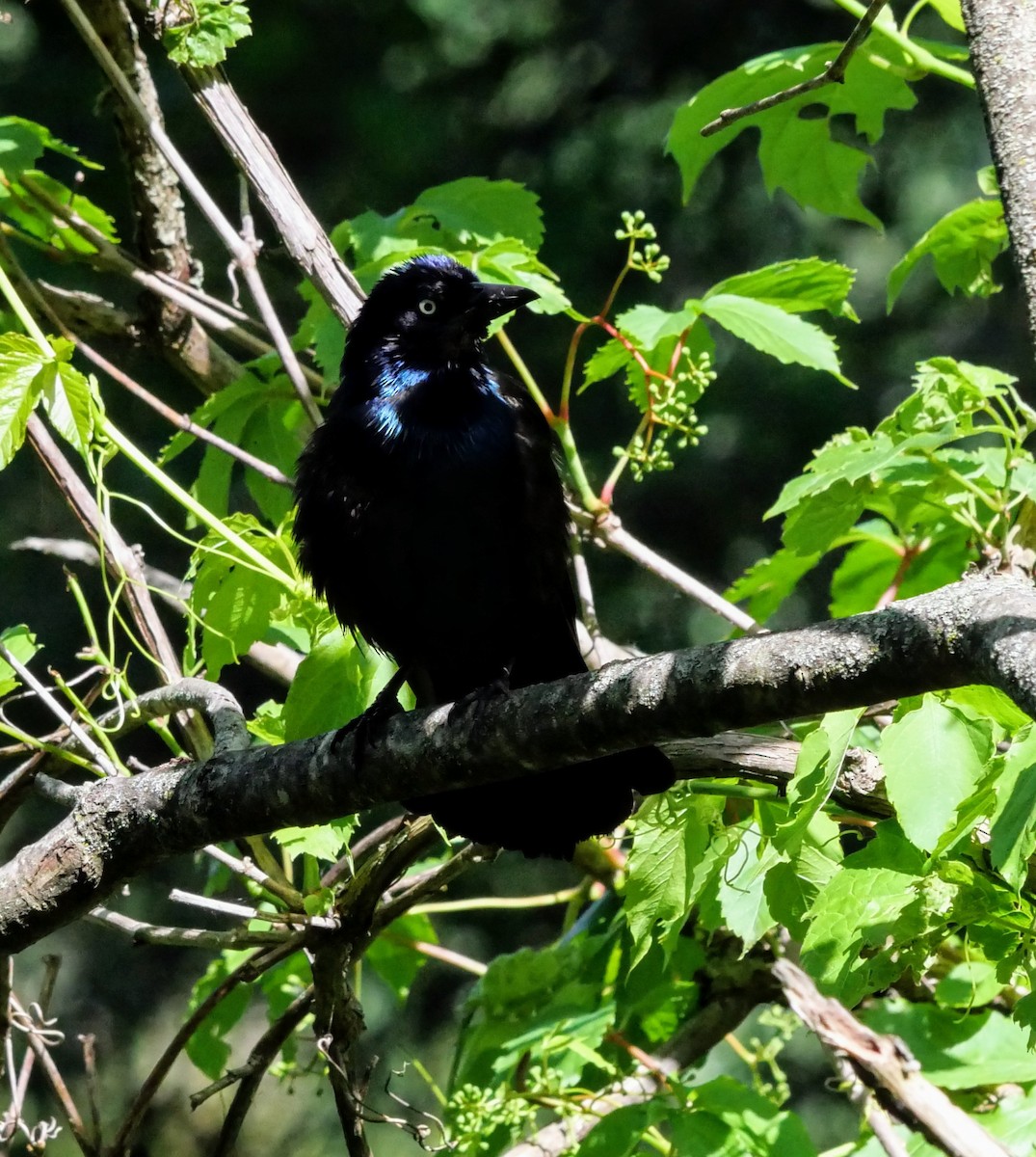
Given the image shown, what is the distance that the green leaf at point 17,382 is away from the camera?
210 centimetres

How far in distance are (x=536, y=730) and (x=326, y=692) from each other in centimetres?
71

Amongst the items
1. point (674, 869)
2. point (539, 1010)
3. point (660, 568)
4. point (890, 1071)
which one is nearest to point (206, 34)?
point (660, 568)

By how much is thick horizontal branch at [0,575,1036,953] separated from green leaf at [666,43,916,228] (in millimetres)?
1327

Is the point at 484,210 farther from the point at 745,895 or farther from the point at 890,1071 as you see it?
the point at 890,1071

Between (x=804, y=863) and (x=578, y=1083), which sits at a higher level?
(x=804, y=863)

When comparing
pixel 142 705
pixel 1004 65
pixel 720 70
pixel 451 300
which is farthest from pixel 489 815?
pixel 720 70

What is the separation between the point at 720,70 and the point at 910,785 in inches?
237

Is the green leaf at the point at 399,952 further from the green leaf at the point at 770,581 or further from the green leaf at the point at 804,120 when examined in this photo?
the green leaf at the point at 804,120

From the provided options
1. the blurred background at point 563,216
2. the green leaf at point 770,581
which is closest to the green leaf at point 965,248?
the green leaf at point 770,581

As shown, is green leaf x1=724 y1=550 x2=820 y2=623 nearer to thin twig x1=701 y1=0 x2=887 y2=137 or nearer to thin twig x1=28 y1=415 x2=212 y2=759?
thin twig x1=701 y1=0 x2=887 y2=137

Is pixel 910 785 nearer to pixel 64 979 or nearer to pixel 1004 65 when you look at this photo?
pixel 1004 65

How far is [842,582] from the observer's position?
2859 mm

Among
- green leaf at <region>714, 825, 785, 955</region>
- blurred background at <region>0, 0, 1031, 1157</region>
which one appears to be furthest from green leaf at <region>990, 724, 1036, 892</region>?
blurred background at <region>0, 0, 1031, 1157</region>

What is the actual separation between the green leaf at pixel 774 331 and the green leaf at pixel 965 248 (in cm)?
22
